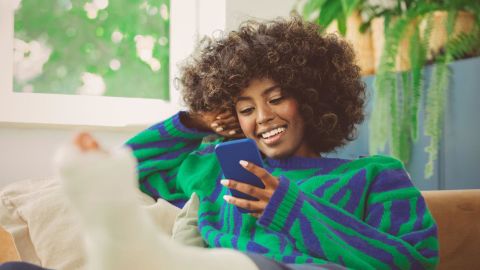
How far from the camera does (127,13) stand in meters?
2.29

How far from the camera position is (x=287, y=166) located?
115 centimetres

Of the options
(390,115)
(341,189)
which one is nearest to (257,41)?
(341,189)

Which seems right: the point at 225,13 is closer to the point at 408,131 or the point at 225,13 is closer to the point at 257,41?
the point at 408,131

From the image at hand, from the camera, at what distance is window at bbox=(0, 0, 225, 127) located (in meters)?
2.05

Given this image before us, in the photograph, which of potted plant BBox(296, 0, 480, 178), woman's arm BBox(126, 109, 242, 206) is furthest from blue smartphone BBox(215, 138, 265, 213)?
potted plant BBox(296, 0, 480, 178)

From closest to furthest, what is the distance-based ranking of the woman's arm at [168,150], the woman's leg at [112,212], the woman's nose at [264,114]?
the woman's leg at [112,212] < the woman's nose at [264,114] < the woman's arm at [168,150]

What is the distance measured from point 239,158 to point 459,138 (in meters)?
1.29

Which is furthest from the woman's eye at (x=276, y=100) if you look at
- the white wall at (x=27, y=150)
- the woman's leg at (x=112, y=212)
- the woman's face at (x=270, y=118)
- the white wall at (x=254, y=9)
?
the white wall at (x=254, y=9)

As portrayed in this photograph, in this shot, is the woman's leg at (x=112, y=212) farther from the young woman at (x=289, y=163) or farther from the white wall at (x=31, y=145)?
the white wall at (x=31, y=145)

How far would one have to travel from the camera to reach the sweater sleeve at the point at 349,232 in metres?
0.92

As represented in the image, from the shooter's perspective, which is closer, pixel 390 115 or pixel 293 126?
pixel 293 126

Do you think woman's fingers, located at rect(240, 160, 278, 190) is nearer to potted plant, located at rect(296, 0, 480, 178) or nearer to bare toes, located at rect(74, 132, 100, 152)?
bare toes, located at rect(74, 132, 100, 152)

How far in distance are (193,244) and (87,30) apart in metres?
1.31

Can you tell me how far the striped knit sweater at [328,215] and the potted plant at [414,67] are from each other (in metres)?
0.92
